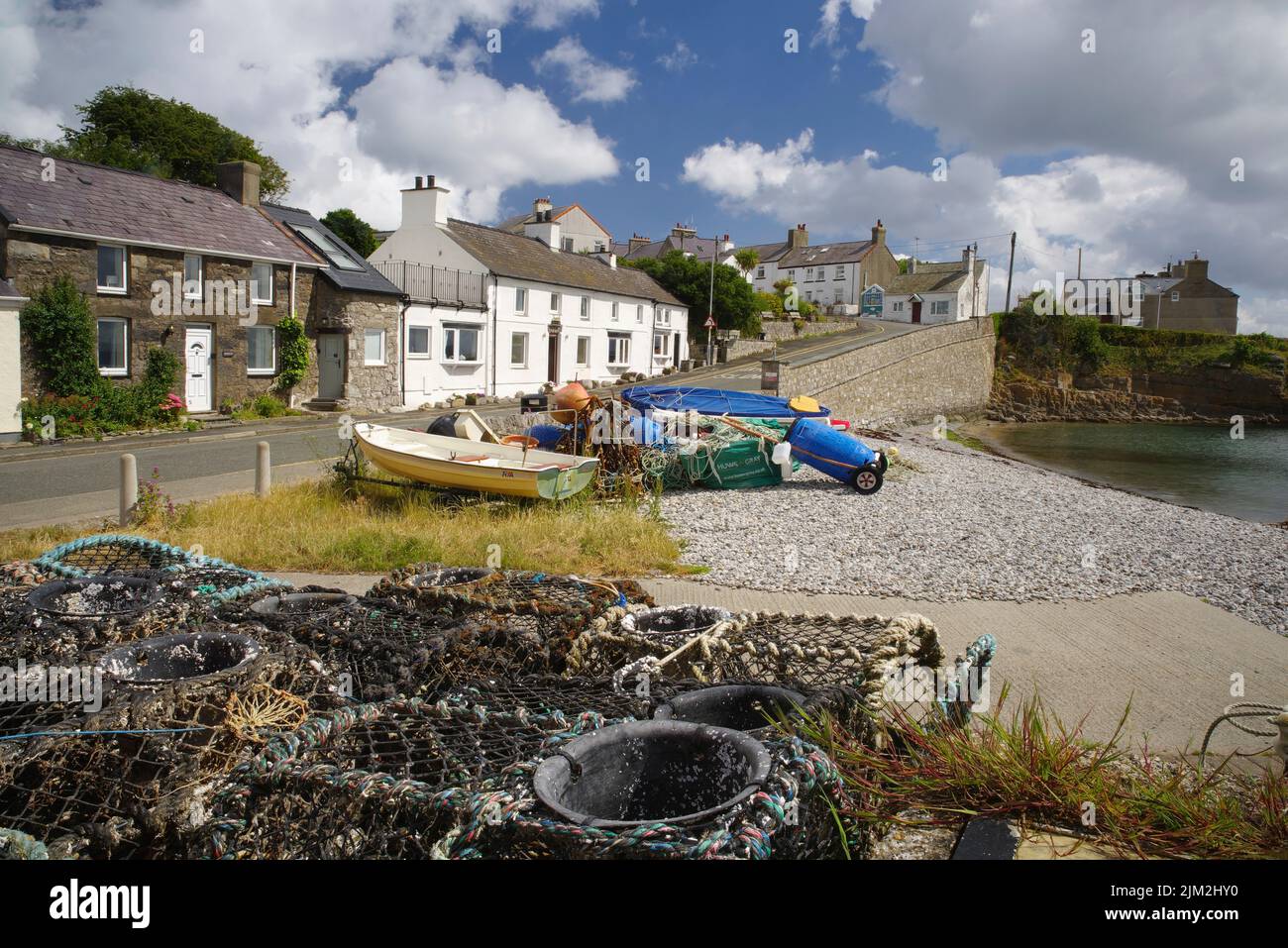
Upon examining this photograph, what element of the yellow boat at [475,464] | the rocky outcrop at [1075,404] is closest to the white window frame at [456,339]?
the yellow boat at [475,464]

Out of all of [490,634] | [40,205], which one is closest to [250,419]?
[40,205]

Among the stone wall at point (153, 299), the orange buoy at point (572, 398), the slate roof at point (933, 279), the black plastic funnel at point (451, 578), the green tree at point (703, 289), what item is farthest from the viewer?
the slate roof at point (933, 279)

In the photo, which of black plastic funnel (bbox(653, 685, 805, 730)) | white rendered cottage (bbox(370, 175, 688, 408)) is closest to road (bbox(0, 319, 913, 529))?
white rendered cottage (bbox(370, 175, 688, 408))

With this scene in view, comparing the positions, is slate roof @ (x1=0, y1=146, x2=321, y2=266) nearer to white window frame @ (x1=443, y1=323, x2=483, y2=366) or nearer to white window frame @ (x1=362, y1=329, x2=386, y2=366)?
white window frame @ (x1=362, y1=329, x2=386, y2=366)

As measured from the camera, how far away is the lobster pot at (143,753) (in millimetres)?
3105

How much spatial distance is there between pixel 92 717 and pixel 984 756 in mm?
3407

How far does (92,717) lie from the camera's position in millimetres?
3434

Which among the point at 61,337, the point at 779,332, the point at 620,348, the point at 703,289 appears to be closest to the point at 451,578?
the point at 61,337

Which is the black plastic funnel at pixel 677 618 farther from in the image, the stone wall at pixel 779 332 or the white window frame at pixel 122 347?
the stone wall at pixel 779 332

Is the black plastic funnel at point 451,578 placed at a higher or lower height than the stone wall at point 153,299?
lower

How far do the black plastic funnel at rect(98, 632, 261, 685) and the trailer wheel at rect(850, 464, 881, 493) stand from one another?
11.6 m

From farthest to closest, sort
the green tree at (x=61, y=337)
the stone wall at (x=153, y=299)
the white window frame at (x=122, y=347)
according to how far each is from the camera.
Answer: the white window frame at (x=122, y=347) → the stone wall at (x=153, y=299) → the green tree at (x=61, y=337)

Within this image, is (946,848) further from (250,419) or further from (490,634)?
(250,419)

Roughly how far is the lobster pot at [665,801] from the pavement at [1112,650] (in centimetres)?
244
